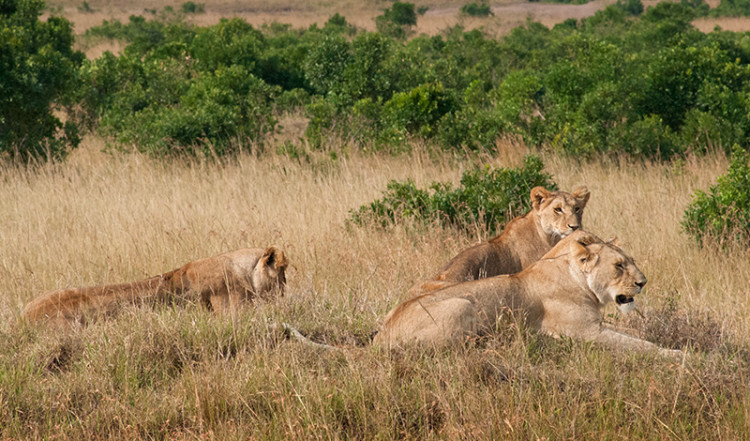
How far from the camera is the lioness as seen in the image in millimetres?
5953

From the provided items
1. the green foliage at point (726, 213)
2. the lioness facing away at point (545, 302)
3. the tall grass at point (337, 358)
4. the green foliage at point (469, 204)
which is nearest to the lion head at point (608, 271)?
the lioness facing away at point (545, 302)

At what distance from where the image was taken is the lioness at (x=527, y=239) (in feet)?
19.5

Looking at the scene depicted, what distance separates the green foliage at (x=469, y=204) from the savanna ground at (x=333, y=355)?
0.21m

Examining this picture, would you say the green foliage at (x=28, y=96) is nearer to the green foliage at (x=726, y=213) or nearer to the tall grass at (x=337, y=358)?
the tall grass at (x=337, y=358)

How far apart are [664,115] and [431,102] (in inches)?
137

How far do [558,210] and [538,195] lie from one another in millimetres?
201

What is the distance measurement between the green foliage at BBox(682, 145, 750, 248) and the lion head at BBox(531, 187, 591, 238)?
5.44 feet

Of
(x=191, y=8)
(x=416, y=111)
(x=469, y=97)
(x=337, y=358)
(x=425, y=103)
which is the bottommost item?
(x=191, y=8)

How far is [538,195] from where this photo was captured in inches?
249

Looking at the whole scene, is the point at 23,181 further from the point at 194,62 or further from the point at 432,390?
the point at 194,62

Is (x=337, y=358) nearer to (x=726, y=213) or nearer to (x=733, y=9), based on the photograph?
(x=726, y=213)

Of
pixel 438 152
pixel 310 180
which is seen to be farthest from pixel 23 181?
pixel 438 152

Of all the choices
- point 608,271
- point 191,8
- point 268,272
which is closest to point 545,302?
point 608,271

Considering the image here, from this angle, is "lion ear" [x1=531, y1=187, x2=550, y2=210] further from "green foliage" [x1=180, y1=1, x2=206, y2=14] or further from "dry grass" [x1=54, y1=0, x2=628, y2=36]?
"green foliage" [x1=180, y1=1, x2=206, y2=14]
